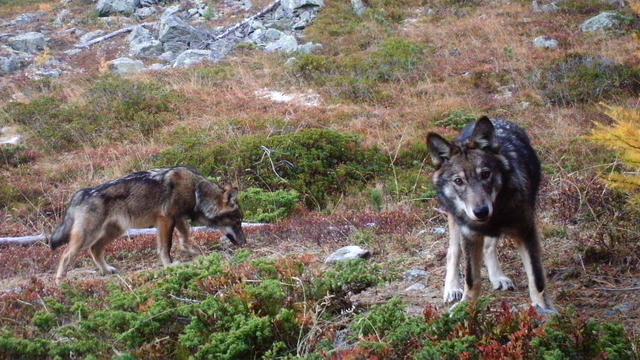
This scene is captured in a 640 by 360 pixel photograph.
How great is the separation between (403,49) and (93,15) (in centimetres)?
1924

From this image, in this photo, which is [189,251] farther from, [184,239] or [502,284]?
[502,284]

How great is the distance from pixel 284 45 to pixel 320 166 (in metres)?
12.6

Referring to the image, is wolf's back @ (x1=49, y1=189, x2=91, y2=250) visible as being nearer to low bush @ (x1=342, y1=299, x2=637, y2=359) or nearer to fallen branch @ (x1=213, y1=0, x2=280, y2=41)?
low bush @ (x1=342, y1=299, x2=637, y2=359)

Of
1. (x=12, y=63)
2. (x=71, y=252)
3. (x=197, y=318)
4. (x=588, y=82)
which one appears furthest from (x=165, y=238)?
(x=12, y=63)

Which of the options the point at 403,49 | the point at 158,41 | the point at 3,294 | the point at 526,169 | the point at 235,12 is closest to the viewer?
the point at 526,169

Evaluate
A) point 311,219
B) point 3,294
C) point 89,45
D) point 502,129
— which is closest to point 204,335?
point 3,294

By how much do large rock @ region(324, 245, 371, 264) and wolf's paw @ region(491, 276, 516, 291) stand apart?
145cm

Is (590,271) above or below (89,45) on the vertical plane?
above

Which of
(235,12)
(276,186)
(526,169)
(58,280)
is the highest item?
(526,169)

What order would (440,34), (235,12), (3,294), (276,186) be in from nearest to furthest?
1. (3,294)
2. (276,186)
3. (440,34)
4. (235,12)

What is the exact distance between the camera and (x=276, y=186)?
11.0m

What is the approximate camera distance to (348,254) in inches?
254

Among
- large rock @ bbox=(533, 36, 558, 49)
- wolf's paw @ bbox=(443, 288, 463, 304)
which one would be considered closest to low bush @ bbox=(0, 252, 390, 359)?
wolf's paw @ bbox=(443, 288, 463, 304)

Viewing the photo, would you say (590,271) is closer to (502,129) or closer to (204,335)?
(502,129)
